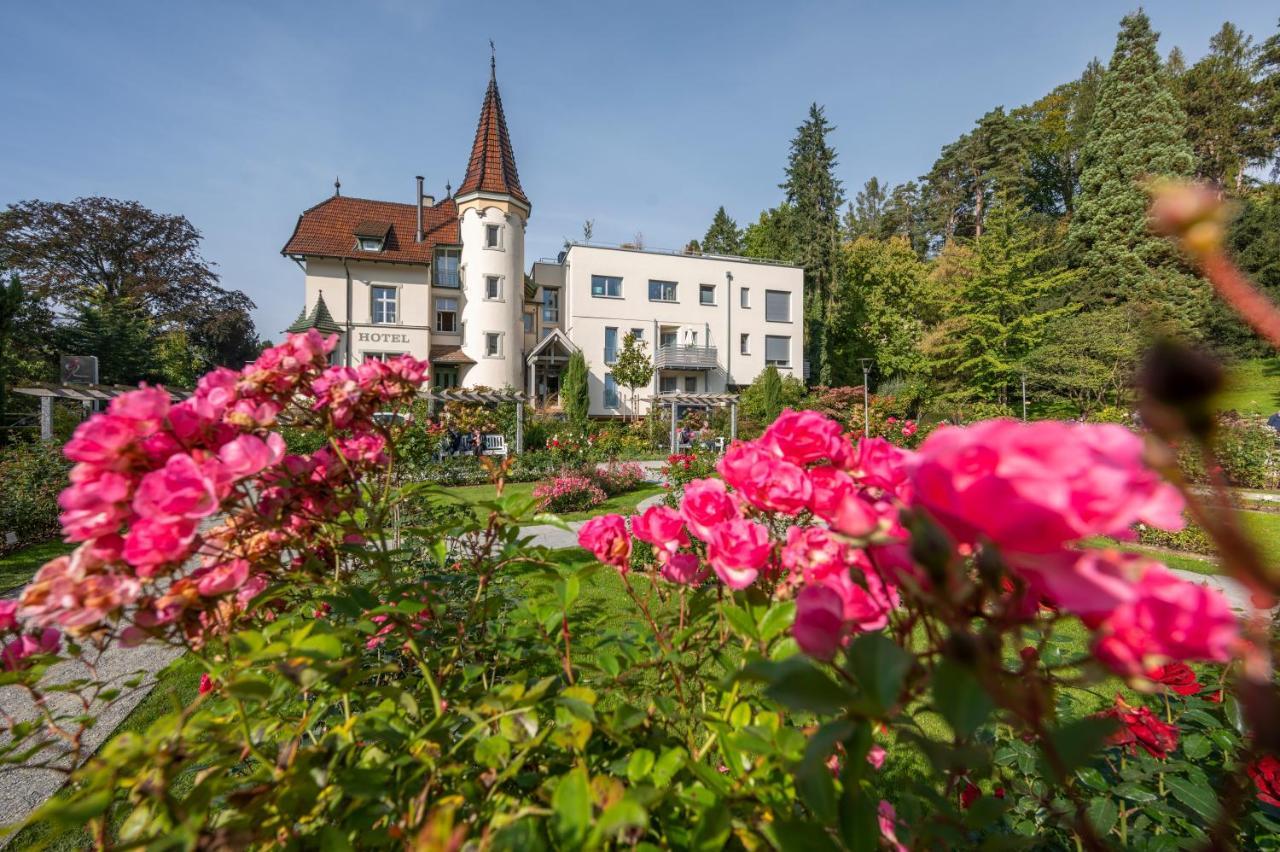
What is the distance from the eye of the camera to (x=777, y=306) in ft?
78.1

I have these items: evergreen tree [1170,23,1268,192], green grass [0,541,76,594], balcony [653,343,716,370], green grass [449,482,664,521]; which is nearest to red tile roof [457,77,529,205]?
balcony [653,343,716,370]

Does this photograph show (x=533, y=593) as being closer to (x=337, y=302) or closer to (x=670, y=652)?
(x=670, y=652)

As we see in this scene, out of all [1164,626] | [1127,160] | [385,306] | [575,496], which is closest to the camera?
[1164,626]

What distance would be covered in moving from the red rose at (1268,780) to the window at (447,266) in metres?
20.9

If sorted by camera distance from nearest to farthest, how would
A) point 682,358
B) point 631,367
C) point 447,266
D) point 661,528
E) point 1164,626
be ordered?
point 1164,626 < point 661,528 < point 447,266 < point 631,367 < point 682,358

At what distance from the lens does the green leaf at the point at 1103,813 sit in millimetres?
1201

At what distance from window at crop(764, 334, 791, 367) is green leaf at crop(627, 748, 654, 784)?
2379cm

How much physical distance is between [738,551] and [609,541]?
0.35 meters

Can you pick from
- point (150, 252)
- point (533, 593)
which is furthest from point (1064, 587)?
point (150, 252)

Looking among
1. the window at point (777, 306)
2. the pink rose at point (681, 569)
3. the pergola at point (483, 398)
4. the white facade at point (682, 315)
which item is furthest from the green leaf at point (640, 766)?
the window at point (777, 306)

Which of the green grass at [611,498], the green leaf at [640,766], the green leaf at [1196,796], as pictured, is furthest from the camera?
the green grass at [611,498]

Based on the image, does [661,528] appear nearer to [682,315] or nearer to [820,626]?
[820,626]

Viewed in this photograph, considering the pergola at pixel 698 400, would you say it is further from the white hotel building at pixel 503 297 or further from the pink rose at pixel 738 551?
the pink rose at pixel 738 551

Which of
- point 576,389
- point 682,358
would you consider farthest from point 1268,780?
point 682,358
